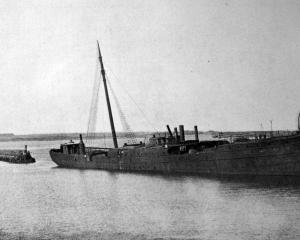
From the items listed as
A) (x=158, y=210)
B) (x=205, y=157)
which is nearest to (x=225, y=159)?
(x=205, y=157)

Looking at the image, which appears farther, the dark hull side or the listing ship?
the listing ship

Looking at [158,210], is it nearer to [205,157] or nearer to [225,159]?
[225,159]

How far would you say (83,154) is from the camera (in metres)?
49.0

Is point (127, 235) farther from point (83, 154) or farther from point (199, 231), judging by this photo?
point (83, 154)

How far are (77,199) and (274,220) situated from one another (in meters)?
13.3

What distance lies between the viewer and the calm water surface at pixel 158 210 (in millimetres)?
15867

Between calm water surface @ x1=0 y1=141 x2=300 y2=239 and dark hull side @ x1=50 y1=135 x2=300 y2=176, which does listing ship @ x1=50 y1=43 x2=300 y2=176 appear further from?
calm water surface @ x1=0 y1=141 x2=300 y2=239

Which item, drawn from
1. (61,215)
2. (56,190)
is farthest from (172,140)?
(61,215)

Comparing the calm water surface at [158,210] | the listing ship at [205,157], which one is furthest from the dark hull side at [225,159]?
the calm water surface at [158,210]

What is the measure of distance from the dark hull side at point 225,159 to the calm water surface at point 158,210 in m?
1.47

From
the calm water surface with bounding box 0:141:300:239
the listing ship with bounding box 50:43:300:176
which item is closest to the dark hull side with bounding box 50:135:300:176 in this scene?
the listing ship with bounding box 50:43:300:176

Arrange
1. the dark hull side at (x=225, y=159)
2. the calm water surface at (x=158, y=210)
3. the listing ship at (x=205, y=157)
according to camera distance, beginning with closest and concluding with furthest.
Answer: the calm water surface at (x=158, y=210) → the dark hull side at (x=225, y=159) → the listing ship at (x=205, y=157)

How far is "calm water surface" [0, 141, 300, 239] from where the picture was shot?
1587 cm

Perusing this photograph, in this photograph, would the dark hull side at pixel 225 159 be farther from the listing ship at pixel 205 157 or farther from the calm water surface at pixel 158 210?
the calm water surface at pixel 158 210
